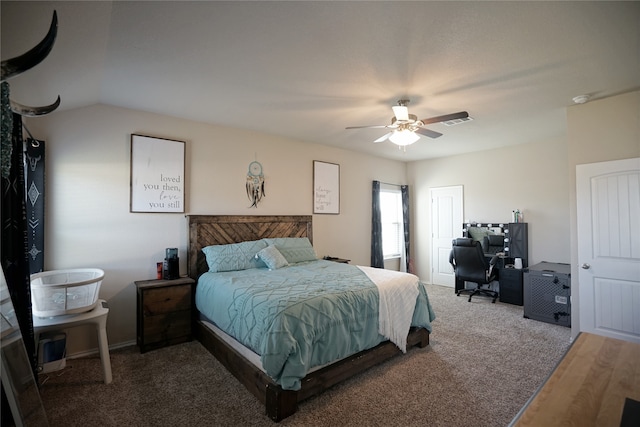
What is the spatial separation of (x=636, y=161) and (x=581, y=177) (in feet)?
1.38

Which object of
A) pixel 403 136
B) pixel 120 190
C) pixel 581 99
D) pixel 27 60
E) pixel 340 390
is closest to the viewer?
pixel 27 60

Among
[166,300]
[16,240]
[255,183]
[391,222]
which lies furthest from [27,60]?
[391,222]

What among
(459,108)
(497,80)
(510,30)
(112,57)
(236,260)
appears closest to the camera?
(510,30)

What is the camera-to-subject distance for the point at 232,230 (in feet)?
13.2

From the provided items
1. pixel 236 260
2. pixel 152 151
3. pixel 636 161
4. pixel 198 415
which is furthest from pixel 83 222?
pixel 636 161

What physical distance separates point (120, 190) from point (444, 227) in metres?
5.46

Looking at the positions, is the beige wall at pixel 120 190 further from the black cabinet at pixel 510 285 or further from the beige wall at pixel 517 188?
the black cabinet at pixel 510 285

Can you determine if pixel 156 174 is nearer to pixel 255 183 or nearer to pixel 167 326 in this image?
pixel 255 183

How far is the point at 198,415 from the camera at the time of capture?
2.08 meters

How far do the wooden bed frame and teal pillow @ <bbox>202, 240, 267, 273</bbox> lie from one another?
253 millimetres

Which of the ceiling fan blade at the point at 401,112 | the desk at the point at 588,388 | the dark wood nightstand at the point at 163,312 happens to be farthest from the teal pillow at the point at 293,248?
the desk at the point at 588,388

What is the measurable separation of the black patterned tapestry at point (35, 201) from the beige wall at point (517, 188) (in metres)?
6.01

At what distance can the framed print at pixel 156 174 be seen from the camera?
3.35 meters

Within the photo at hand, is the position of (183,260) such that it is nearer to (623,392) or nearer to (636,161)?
(623,392)
